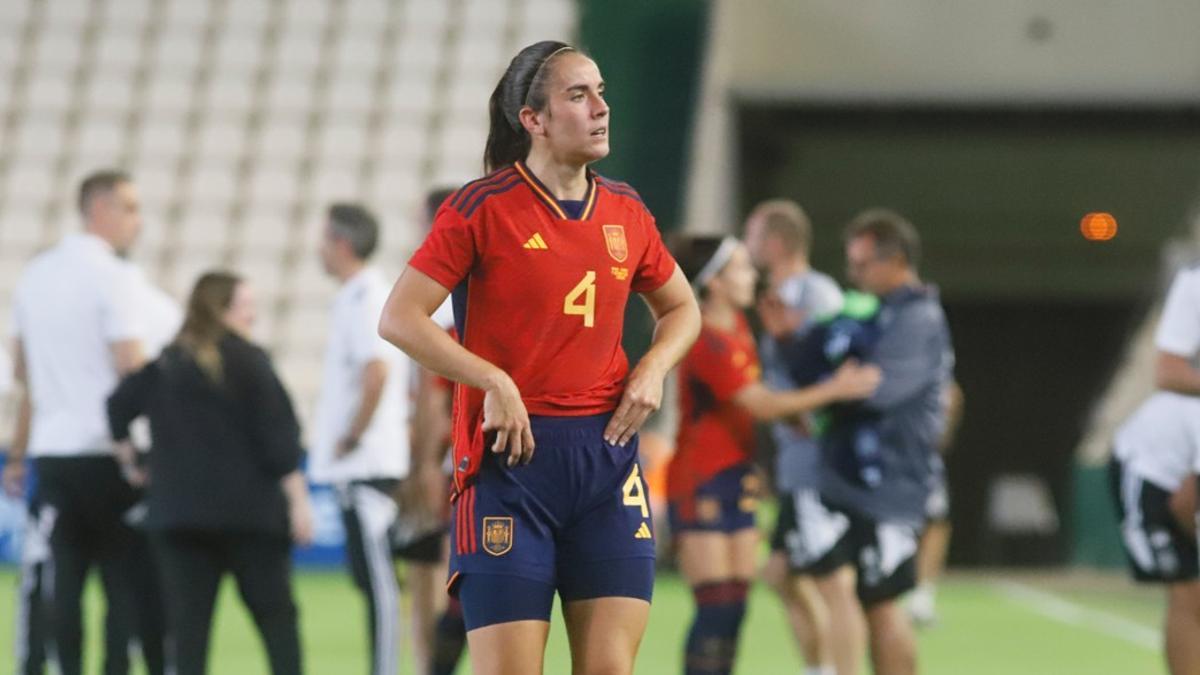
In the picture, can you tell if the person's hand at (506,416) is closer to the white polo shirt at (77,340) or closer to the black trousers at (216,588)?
the black trousers at (216,588)

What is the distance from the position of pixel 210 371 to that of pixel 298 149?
14.8 metres

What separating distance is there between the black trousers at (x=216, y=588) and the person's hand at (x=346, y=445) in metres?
0.98

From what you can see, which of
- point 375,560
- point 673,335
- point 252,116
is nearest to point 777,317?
point 375,560

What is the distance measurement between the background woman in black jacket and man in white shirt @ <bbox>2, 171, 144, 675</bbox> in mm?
650

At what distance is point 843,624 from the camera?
25.8 feet

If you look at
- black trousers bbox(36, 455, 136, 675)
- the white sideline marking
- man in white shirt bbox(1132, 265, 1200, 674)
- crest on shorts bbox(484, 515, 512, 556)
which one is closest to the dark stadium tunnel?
the white sideline marking

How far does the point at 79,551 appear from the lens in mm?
7266

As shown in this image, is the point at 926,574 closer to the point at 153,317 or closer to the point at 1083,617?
the point at 1083,617

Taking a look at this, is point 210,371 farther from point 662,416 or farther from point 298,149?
point 298,149

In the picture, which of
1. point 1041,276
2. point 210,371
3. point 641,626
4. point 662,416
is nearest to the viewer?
point 641,626

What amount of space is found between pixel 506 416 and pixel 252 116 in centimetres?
1767

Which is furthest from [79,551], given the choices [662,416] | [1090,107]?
[1090,107]

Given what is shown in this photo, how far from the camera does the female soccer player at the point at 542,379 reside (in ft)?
14.2

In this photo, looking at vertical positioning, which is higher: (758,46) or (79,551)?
(758,46)
